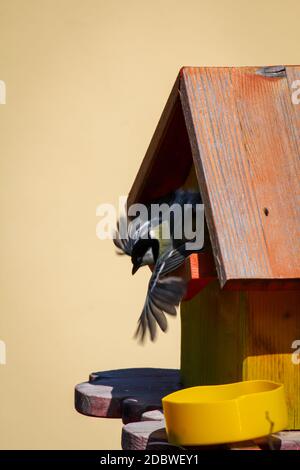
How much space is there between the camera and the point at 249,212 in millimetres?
1740

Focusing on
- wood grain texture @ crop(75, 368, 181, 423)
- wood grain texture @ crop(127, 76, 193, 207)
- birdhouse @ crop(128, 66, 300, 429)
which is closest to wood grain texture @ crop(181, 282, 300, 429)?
birdhouse @ crop(128, 66, 300, 429)

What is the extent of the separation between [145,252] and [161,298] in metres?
0.24

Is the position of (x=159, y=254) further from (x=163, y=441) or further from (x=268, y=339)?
(x=163, y=441)

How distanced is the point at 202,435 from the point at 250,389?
0.17m

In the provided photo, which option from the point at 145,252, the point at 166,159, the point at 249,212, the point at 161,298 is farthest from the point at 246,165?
the point at 166,159

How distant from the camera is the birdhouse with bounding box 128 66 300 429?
1.69 m

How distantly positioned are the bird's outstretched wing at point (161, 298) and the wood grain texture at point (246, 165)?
21 centimetres

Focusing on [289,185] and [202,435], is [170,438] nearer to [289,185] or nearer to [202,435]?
[202,435]

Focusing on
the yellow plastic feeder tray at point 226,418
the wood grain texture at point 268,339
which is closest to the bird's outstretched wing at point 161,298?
the wood grain texture at point 268,339

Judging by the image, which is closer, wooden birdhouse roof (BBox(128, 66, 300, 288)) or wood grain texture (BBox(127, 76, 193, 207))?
wooden birdhouse roof (BBox(128, 66, 300, 288))

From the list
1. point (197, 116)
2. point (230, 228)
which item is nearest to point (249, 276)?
point (230, 228)

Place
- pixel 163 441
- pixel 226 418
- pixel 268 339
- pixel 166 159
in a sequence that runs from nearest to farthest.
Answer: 1. pixel 226 418
2. pixel 163 441
3. pixel 268 339
4. pixel 166 159

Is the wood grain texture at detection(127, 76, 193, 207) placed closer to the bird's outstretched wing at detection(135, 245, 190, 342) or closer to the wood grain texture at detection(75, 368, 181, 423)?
the bird's outstretched wing at detection(135, 245, 190, 342)
